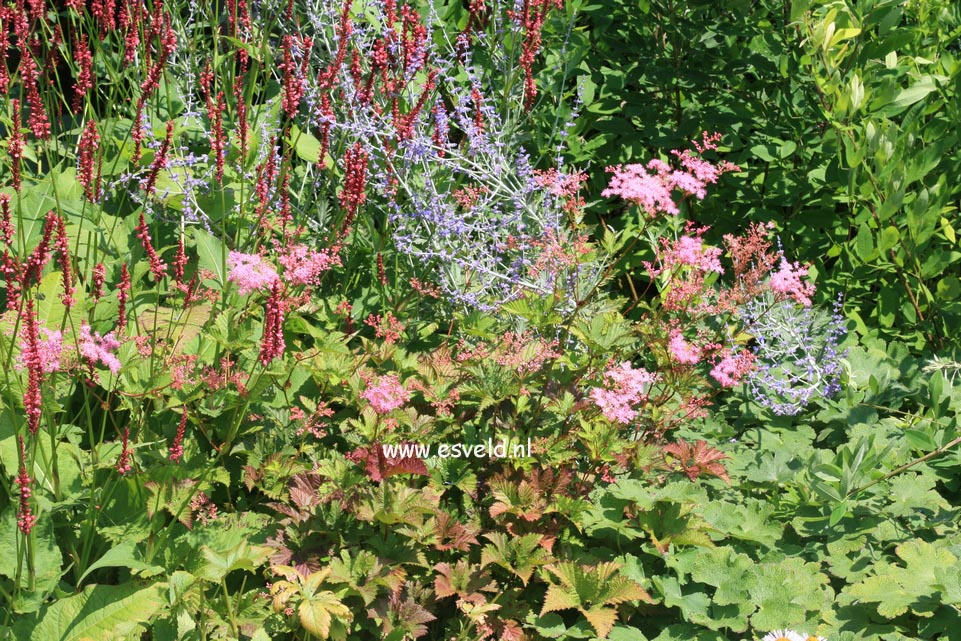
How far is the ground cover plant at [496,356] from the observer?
88.1 inches

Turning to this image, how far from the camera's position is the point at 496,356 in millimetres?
2449

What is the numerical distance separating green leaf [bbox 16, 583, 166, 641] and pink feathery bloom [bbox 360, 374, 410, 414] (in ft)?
2.11

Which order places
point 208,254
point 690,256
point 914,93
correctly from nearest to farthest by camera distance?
point 690,256 → point 208,254 → point 914,93

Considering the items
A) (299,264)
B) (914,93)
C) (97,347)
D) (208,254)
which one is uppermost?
(914,93)

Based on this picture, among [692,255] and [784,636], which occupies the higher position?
[692,255]

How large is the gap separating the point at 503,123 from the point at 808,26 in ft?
3.45

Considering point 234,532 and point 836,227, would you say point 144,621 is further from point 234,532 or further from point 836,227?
point 836,227

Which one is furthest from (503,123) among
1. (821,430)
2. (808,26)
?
(821,430)

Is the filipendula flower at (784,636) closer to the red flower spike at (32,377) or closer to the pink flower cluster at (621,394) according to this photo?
the pink flower cluster at (621,394)

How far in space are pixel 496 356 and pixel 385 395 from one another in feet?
1.30

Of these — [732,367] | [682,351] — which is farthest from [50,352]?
[732,367]

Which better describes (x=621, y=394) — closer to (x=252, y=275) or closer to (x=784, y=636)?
(x=784, y=636)

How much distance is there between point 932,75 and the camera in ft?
10.6

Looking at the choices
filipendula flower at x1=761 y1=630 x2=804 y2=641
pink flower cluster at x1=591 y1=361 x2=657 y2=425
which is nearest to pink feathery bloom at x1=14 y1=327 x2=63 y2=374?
pink flower cluster at x1=591 y1=361 x2=657 y2=425
